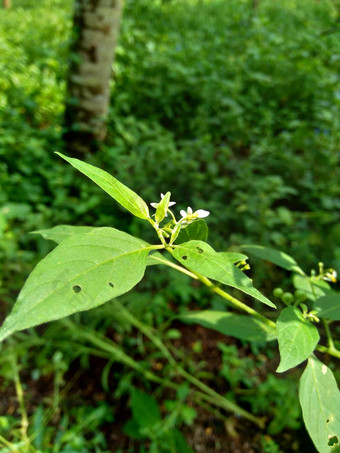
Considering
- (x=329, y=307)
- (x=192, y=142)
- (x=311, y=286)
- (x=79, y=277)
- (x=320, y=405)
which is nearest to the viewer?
(x=79, y=277)

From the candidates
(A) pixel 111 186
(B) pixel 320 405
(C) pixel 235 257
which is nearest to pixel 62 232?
(A) pixel 111 186

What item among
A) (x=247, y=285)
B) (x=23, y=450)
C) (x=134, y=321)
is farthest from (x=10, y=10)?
(x=247, y=285)

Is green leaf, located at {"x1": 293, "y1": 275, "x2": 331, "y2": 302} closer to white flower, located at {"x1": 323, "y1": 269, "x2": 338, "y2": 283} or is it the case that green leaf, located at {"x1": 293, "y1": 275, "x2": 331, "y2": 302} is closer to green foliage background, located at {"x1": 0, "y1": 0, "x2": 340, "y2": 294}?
white flower, located at {"x1": 323, "y1": 269, "x2": 338, "y2": 283}

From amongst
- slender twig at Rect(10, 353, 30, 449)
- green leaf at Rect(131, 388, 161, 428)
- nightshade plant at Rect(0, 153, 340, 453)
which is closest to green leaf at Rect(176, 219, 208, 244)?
nightshade plant at Rect(0, 153, 340, 453)

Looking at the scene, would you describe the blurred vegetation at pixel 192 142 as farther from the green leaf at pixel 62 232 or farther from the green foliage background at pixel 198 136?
the green leaf at pixel 62 232

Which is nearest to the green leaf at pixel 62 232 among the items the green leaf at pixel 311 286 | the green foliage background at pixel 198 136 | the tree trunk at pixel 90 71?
the green leaf at pixel 311 286

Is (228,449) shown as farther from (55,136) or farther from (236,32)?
(236,32)

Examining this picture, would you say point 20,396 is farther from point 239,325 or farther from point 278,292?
point 278,292
